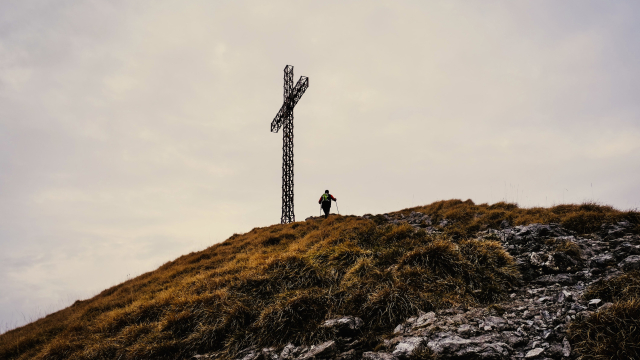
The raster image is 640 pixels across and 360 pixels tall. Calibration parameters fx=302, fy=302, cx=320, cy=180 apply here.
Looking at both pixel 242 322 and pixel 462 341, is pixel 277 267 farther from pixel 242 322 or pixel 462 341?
pixel 462 341

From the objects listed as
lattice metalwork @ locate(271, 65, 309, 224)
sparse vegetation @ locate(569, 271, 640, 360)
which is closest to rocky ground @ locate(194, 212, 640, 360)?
sparse vegetation @ locate(569, 271, 640, 360)

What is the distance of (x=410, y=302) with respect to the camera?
6.21 meters

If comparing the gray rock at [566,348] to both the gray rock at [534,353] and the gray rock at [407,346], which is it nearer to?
the gray rock at [534,353]

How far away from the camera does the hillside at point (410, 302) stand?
15.6ft

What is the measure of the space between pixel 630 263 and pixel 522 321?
10.2ft

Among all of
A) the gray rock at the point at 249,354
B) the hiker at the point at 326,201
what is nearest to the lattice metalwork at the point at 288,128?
the hiker at the point at 326,201

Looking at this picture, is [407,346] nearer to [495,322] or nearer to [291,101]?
[495,322]

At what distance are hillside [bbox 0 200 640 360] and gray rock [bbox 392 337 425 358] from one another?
0.8 inches

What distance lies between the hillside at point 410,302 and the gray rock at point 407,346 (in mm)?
21

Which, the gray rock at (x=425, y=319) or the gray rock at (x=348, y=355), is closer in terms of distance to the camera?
the gray rock at (x=348, y=355)

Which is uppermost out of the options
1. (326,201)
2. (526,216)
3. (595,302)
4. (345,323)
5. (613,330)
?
(326,201)

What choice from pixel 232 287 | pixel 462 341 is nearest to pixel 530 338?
pixel 462 341

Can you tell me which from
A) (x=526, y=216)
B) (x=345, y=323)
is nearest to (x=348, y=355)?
(x=345, y=323)

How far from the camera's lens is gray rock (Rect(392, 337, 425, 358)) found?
480cm
